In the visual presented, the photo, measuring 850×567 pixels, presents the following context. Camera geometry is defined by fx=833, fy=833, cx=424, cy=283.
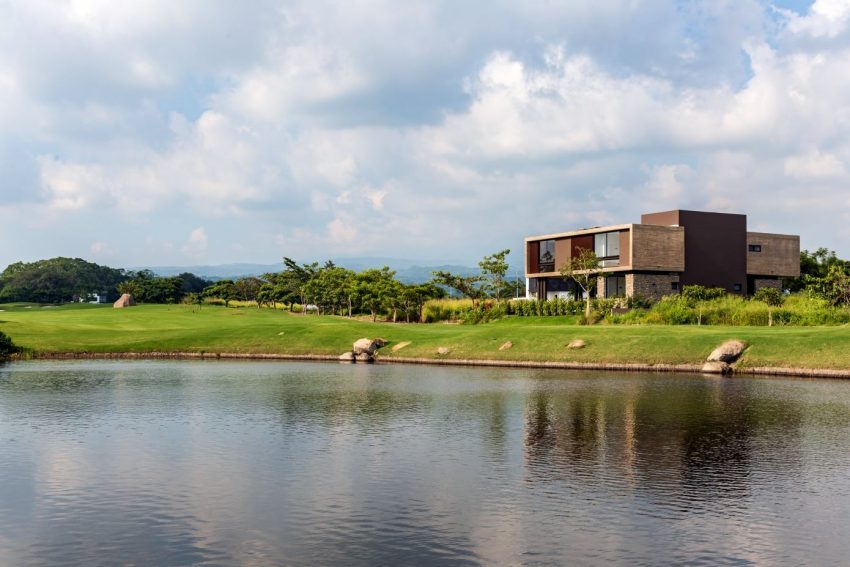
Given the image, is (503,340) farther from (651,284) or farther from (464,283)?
(651,284)

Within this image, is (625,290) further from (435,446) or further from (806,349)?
(435,446)

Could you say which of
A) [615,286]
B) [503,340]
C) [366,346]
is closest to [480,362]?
[503,340]

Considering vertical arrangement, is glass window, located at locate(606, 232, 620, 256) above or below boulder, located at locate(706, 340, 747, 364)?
above

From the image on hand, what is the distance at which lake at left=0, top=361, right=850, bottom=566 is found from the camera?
17.2 metres

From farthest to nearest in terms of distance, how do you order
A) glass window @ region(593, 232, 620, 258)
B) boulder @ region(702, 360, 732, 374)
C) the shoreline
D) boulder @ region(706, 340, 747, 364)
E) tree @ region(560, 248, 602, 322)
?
glass window @ region(593, 232, 620, 258)
tree @ region(560, 248, 602, 322)
boulder @ region(706, 340, 747, 364)
boulder @ region(702, 360, 732, 374)
the shoreline

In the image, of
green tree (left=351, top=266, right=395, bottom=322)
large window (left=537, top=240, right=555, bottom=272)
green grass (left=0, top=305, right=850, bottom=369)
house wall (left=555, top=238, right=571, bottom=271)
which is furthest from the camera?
Answer: large window (left=537, top=240, right=555, bottom=272)

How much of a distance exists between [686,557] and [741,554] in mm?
1165

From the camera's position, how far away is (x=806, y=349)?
52.8m

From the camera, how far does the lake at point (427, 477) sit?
1725 cm

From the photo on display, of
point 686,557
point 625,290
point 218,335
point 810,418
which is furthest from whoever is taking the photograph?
point 625,290

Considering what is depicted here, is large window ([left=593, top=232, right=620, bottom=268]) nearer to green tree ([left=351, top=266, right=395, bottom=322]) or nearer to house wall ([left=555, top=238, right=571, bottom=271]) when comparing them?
house wall ([left=555, top=238, right=571, bottom=271])

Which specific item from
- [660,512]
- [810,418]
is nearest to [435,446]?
[660,512]

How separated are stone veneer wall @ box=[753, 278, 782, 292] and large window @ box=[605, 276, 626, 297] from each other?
22267 millimetres

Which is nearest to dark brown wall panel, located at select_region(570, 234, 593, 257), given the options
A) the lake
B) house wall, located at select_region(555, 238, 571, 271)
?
house wall, located at select_region(555, 238, 571, 271)
